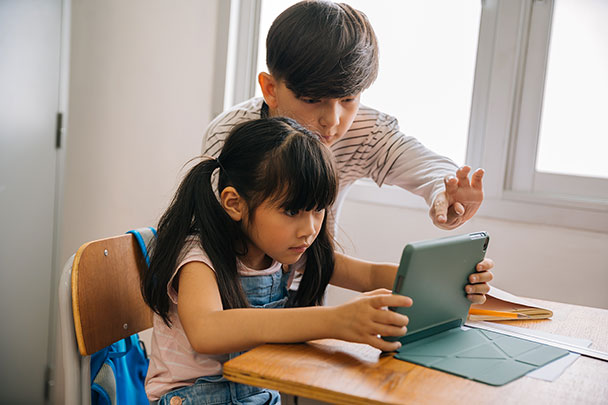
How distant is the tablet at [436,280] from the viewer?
834 millimetres

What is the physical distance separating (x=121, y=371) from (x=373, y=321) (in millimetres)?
601

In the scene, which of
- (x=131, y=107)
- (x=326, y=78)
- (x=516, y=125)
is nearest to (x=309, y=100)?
(x=326, y=78)

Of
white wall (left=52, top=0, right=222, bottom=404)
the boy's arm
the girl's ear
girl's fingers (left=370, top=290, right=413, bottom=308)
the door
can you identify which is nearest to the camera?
girl's fingers (left=370, top=290, right=413, bottom=308)

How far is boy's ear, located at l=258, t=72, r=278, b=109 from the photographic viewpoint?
1282 millimetres

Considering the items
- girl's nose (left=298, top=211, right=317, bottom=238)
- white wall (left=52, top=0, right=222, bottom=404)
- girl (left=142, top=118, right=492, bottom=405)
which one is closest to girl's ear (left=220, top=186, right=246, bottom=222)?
girl (left=142, top=118, right=492, bottom=405)

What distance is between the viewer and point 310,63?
1.19 m

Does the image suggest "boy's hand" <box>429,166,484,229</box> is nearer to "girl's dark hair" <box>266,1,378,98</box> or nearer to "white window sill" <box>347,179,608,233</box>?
"girl's dark hair" <box>266,1,378,98</box>

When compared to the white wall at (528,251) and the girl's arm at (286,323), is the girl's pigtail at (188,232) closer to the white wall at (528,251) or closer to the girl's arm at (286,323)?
the girl's arm at (286,323)

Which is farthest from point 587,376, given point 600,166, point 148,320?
point 600,166

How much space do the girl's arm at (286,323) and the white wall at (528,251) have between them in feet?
3.17

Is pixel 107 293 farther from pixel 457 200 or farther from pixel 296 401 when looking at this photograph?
pixel 457 200

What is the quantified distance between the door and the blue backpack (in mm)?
1020

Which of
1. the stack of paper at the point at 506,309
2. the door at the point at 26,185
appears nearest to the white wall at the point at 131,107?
the door at the point at 26,185

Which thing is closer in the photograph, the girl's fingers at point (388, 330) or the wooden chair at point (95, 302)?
the girl's fingers at point (388, 330)
